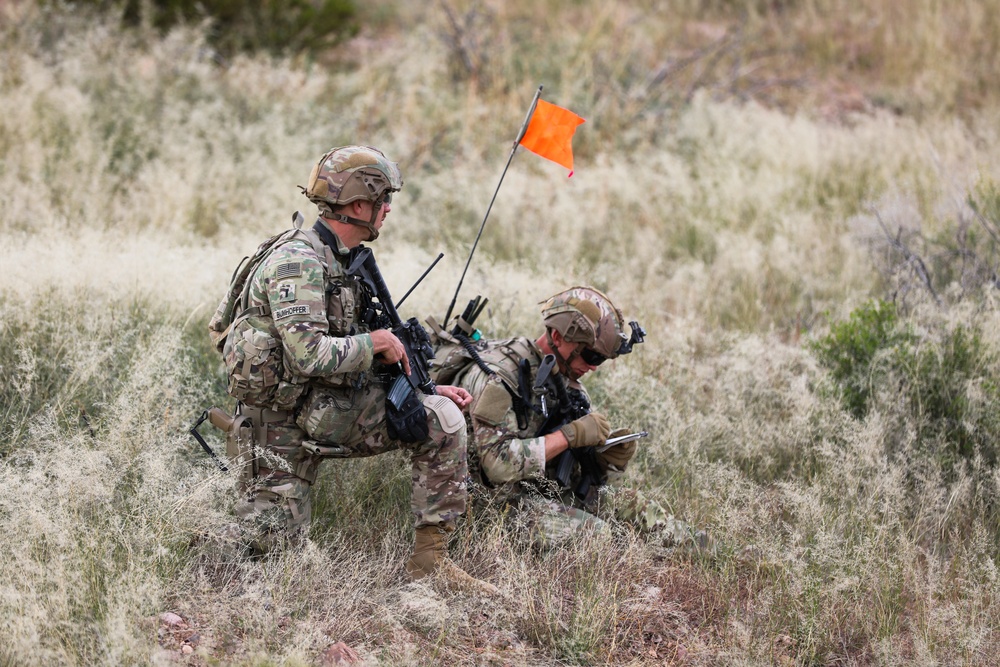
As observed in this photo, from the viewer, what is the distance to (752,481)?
205 inches

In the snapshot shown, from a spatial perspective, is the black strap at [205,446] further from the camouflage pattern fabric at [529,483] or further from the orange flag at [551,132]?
the orange flag at [551,132]

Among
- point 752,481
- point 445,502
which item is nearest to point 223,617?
point 445,502

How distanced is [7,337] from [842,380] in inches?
187

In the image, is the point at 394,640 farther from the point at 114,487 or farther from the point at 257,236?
the point at 257,236

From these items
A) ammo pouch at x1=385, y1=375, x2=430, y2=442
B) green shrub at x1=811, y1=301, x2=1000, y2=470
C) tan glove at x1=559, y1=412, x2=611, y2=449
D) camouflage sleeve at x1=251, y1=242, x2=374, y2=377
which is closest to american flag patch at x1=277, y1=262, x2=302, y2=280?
camouflage sleeve at x1=251, y1=242, x2=374, y2=377

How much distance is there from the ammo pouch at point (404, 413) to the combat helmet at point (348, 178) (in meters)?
0.72

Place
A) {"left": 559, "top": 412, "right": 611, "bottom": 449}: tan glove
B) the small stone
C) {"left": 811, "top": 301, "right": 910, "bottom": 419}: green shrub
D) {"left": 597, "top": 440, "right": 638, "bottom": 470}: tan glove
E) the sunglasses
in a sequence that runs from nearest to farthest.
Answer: the small stone → {"left": 559, "top": 412, "right": 611, "bottom": 449}: tan glove → the sunglasses → {"left": 597, "top": 440, "right": 638, "bottom": 470}: tan glove → {"left": 811, "top": 301, "right": 910, "bottom": 419}: green shrub

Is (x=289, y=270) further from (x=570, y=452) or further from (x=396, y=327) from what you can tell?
(x=570, y=452)

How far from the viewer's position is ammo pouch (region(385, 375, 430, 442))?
3934 millimetres

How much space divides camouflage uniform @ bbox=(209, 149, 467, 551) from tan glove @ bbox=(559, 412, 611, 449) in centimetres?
57

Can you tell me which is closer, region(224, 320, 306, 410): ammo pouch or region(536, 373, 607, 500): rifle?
region(224, 320, 306, 410): ammo pouch

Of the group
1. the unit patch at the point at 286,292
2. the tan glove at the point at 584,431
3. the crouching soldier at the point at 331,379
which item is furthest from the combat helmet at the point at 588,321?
the unit patch at the point at 286,292

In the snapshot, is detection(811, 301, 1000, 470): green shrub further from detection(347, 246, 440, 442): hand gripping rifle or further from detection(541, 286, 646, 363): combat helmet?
detection(347, 246, 440, 442): hand gripping rifle

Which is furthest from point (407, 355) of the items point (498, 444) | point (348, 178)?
point (348, 178)
